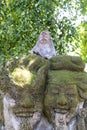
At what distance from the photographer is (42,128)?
3.23 m

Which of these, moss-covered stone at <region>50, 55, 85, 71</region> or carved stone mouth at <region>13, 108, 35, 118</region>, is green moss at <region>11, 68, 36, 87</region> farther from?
moss-covered stone at <region>50, 55, 85, 71</region>

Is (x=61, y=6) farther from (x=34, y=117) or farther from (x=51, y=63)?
(x=34, y=117)

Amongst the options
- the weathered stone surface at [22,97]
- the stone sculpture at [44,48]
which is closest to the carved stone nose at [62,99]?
the weathered stone surface at [22,97]

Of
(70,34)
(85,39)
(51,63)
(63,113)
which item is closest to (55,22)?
(70,34)

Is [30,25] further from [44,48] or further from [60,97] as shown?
[60,97]

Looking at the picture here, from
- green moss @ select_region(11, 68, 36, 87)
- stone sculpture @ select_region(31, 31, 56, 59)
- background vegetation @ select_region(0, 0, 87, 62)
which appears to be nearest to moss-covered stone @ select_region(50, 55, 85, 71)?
green moss @ select_region(11, 68, 36, 87)

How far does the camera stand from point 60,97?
3.13 metres

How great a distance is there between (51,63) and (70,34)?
4821mm

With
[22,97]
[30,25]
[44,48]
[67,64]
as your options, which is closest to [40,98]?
[22,97]

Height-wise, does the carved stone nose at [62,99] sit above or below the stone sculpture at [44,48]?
below

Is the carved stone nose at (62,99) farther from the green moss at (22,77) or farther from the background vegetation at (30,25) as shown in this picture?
the background vegetation at (30,25)

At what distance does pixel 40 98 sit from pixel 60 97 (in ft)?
0.70

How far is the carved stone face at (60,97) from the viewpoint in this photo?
313 cm

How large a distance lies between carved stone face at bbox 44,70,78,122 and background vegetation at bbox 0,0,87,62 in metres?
4.46
